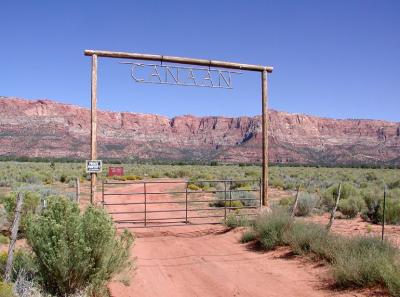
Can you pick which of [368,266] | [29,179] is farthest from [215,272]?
[29,179]

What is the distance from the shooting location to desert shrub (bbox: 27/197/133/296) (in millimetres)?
6656

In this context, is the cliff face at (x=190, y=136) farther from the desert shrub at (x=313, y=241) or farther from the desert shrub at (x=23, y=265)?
the desert shrub at (x=23, y=265)

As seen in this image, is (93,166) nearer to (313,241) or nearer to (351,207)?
(313,241)

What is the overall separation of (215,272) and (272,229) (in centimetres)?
280

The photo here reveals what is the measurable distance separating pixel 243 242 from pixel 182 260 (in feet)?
8.54

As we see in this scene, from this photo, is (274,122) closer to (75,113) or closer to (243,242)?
(75,113)

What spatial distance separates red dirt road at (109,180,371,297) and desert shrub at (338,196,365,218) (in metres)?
7.04

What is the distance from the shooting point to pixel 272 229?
38.8 feet

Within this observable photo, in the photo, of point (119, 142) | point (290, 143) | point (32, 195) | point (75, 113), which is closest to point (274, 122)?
point (290, 143)

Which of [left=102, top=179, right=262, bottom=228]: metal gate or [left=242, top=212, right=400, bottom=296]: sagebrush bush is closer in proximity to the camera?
[left=242, top=212, right=400, bottom=296]: sagebrush bush

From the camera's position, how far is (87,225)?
7047 mm

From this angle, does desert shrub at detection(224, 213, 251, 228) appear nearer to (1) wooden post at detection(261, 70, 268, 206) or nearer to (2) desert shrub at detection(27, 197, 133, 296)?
(1) wooden post at detection(261, 70, 268, 206)

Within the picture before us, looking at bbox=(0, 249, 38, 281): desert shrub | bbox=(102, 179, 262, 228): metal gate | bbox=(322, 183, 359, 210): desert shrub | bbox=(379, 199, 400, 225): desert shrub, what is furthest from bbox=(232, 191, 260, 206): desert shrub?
bbox=(0, 249, 38, 281): desert shrub

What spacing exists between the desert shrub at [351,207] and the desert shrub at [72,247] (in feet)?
43.1
